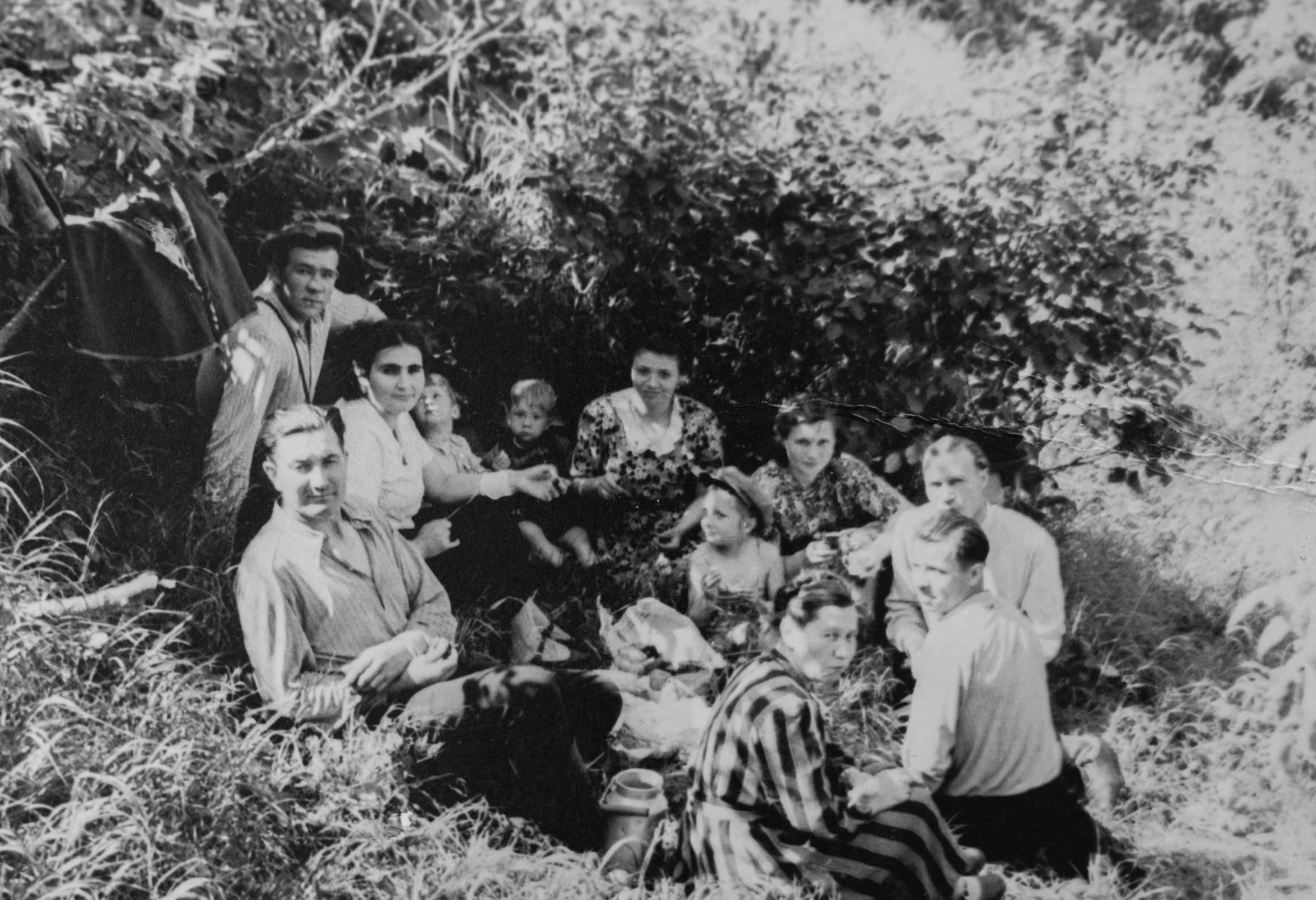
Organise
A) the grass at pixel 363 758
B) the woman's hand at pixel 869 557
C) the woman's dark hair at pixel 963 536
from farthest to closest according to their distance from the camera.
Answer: the woman's hand at pixel 869 557, the woman's dark hair at pixel 963 536, the grass at pixel 363 758

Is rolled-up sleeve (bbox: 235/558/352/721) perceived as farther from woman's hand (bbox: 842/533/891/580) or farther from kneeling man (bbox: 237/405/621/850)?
woman's hand (bbox: 842/533/891/580)

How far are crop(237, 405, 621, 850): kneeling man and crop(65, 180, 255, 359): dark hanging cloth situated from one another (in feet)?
1.29

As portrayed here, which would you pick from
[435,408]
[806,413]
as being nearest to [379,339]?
[435,408]

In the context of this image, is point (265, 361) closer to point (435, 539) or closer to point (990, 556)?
point (435, 539)

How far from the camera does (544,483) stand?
3.43 meters

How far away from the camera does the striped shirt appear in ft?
10.1

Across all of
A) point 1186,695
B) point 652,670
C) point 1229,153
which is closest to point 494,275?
point 652,670

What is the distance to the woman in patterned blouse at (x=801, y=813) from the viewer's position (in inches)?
121

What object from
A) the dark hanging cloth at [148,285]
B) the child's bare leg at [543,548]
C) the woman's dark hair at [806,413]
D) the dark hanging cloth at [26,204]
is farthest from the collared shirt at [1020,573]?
the dark hanging cloth at [26,204]

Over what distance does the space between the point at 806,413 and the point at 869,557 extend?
0.46 metres

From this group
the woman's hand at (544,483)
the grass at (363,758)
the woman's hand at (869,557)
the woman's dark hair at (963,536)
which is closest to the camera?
the grass at (363,758)

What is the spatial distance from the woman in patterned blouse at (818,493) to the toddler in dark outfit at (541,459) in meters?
0.57

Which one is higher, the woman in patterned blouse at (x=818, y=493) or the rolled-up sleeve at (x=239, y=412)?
the woman in patterned blouse at (x=818, y=493)

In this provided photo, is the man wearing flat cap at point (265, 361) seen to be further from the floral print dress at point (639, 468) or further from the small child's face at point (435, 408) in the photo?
the floral print dress at point (639, 468)
